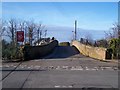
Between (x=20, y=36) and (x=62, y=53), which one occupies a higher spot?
(x=20, y=36)

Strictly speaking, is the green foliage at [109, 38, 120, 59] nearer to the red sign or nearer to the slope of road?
the slope of road

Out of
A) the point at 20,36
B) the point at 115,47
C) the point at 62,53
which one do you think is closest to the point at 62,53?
the point at 62,53

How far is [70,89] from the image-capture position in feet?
39.5

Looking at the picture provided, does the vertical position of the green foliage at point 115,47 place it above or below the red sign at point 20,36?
below

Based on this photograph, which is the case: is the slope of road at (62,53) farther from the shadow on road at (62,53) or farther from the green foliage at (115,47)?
the green foliage at (115,47)

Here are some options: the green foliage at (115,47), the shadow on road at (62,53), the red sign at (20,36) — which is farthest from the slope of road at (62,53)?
the green foliage at (115,47)

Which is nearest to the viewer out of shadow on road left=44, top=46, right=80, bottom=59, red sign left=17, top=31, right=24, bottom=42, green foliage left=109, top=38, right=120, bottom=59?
green foliage left=109, top=38, right=120, bottom=59

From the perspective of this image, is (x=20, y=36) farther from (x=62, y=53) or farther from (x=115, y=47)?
(x=62, y=53)

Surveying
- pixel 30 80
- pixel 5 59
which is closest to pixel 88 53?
pixel 5 59

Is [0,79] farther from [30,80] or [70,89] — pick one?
[70,89]

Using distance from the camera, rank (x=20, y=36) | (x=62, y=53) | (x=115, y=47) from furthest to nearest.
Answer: (x=62, y=53), (x=20, y=36), (x=115, y=47)

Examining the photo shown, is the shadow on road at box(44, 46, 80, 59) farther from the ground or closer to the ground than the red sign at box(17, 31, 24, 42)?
closer to the ground

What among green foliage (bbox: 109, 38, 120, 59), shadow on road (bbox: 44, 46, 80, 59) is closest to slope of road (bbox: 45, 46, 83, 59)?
shadow on road (bbox: 44, 46, 80, 59)

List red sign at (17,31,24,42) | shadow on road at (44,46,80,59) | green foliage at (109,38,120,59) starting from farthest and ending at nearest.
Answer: shadow on road at (44,46,80,59) → red sign at (17,31,24,42) → green foliage at (109,38,120,59)
